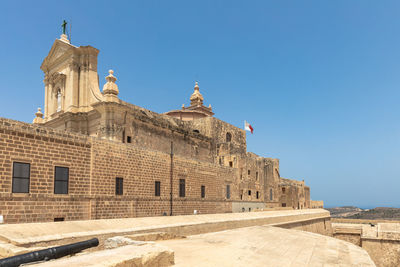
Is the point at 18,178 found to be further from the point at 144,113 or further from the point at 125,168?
the point at 144,113

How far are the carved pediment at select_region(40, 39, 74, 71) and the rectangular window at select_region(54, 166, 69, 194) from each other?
1272 centimetres

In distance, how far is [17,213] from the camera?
1116 cm

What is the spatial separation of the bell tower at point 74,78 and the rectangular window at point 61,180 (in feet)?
30.7

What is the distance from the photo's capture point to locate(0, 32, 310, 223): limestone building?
11789mm

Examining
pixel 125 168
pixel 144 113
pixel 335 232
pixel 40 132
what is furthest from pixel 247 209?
pixel 40 132

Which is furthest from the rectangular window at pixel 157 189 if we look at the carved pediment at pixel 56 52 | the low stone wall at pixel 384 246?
the low stone wall at pixel 384 246

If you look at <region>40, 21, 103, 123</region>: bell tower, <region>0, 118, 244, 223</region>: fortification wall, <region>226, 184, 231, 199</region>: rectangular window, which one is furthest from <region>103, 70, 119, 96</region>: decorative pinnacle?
<region>226, 184, 231, 199</region>: rectangular window

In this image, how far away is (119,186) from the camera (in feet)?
49.6

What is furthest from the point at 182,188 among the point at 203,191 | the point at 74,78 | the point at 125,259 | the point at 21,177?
the point at 125,259

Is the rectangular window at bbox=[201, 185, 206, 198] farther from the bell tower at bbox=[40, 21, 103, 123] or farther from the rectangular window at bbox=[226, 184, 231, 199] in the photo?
the bell tower at bbox=[40, 21, 103, 123]

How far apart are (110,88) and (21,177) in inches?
365

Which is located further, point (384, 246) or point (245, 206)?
point (245, 206)

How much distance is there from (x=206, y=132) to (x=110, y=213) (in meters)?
15.3

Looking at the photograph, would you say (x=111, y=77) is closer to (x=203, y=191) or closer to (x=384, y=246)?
(x=203, y=191)
